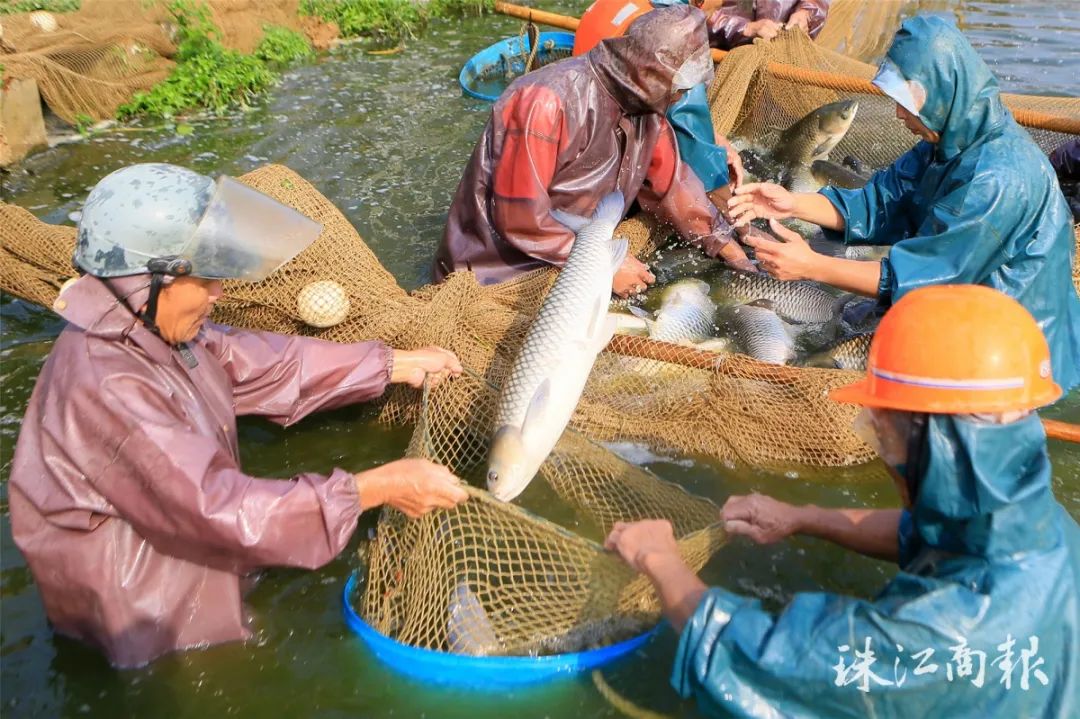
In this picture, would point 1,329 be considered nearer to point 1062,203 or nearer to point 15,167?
point 15,167

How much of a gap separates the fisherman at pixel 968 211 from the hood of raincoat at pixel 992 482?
2094 mm

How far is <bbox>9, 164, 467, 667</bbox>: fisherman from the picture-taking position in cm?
279

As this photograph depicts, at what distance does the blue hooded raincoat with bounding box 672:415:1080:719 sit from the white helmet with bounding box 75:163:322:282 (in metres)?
2.20

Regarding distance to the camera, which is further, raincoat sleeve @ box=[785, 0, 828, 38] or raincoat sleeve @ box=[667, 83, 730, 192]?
raincoat sleeve @ box=[785, 0, 828, 38]

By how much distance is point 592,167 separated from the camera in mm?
5430

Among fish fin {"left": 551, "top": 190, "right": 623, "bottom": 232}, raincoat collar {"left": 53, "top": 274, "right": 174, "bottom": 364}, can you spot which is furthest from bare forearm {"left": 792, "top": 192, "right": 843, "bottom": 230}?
raincoat collar {"left": 53, "top": 274, "right": 174, "bottom": 364}

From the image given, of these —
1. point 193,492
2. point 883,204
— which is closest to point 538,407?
point 193,492

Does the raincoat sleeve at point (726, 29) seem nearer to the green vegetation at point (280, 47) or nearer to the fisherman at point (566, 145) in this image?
the fisherman at point (566, 145)

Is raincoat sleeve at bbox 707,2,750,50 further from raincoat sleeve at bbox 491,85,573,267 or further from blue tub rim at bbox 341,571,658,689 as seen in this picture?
blue tub rim at bbox 341,571,658,689

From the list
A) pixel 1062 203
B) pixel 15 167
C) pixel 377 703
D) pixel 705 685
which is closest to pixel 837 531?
pixel 705 685

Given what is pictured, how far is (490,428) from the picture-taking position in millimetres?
4074

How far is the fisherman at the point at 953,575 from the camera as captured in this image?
2.21 m

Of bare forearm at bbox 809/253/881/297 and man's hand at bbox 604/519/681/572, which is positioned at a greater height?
man's hand at bbox 604/519/681/572

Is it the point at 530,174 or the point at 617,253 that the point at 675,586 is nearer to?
the point at 617,253
